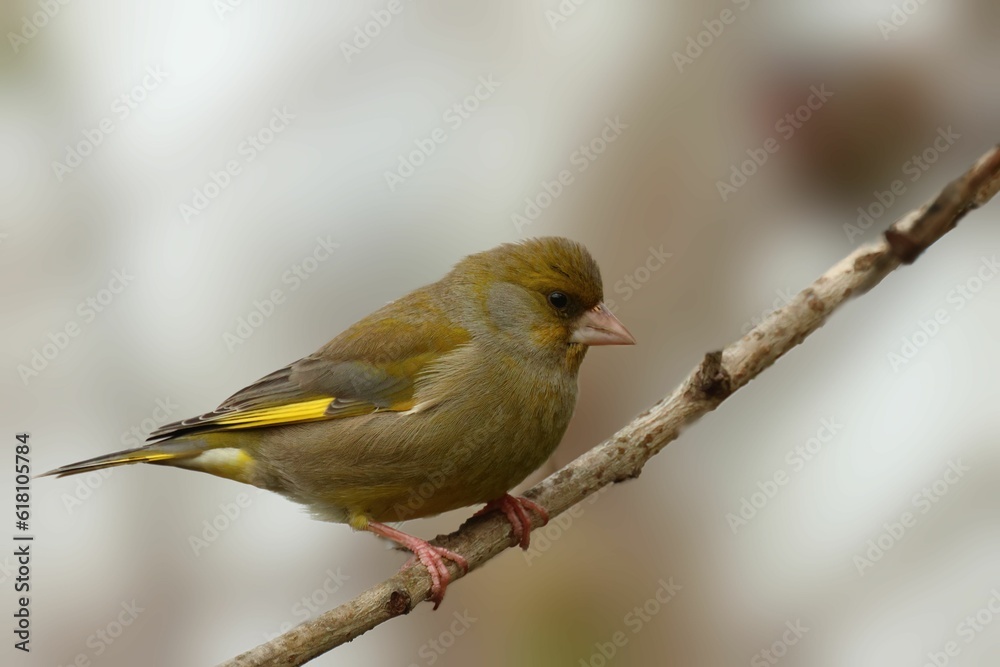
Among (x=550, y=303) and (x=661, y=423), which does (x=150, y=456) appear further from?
(x=661, y=423)

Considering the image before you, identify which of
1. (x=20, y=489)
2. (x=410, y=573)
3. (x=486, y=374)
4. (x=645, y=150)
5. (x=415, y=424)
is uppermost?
(x=645, y=150)

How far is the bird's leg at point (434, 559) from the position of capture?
3.15 meters

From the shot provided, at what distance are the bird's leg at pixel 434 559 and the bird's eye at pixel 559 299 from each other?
3.20 ft

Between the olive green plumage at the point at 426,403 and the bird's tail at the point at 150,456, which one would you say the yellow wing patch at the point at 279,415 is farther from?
the bird's tail at the point at 150,456

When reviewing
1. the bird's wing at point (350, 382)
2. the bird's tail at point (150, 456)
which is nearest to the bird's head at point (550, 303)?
the bird's wing at point (350, 382)

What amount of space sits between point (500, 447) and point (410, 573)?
52 centimetres

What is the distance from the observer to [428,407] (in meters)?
3.42

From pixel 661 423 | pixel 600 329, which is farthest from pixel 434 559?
pixel 600 329

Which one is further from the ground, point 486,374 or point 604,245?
point 604,245

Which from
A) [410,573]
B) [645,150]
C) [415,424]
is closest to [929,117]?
[645,150]

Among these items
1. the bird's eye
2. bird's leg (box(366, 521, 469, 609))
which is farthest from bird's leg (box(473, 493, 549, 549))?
the bird's eye

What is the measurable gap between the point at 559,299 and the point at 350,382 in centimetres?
83

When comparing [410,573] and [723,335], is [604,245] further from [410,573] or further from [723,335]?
[410,573]

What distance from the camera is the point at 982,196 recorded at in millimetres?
2662
